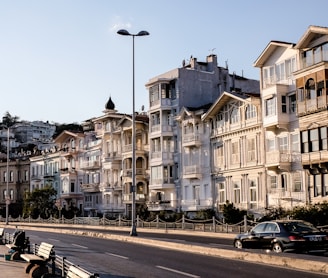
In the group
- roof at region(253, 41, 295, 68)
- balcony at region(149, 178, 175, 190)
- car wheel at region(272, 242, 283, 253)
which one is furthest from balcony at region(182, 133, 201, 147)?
car wheel at region(272, 242, 283, 253)

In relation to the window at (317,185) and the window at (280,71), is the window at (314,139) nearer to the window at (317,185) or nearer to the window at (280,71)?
the window at (317,185)

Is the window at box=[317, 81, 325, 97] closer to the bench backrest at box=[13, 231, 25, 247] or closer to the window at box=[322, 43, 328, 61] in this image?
the window at box=[322, 43, 328, 61]

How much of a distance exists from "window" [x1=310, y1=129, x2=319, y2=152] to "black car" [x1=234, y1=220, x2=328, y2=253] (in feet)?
60.4

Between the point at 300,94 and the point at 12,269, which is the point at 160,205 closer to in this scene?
the point at 300,94

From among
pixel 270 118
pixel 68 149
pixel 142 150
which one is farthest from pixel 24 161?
pixel 270 118

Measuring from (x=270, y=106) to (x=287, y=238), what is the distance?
2554 cm

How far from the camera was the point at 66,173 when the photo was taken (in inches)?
3354

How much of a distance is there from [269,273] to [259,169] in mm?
32615

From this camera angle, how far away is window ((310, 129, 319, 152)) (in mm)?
40219

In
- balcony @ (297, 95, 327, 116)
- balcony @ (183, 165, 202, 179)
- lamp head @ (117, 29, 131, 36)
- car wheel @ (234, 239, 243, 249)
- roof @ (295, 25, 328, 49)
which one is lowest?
car wheel @ (234, 239, 243, 249)

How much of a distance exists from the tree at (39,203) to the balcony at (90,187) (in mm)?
4797

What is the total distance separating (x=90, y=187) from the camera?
254 ft

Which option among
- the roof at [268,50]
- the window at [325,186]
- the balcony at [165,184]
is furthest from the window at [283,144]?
the balcony at [165,184]

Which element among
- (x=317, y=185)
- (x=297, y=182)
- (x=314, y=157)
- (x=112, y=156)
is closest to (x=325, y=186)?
(x=317, y=185)
